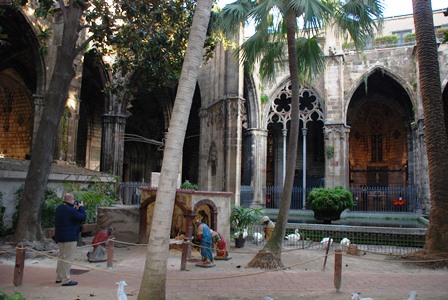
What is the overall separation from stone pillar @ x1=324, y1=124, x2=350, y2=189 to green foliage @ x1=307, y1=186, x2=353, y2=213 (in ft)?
14.6

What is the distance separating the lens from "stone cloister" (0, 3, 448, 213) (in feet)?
53.8

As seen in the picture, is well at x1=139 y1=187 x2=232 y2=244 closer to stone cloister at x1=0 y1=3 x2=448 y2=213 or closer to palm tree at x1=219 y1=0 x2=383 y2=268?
palm tree at x1=219 y1=0 x2=383 y2=268

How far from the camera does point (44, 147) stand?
399 inches

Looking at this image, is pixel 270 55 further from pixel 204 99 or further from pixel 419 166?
Result: pixel 419 166

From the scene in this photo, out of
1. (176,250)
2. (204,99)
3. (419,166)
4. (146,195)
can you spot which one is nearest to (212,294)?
(176,250)

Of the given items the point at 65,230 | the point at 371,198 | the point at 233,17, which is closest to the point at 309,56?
the point at 233,17

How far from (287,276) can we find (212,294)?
7.41 feet

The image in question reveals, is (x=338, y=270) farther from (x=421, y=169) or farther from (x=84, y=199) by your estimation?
(x=421, y=169)

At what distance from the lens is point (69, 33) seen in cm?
1070

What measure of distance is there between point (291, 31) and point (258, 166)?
13069 mm

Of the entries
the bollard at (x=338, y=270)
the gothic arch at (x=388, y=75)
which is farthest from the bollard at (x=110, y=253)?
the gothic arch at (x=388, y=75)

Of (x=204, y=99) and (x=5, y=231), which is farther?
(x=204, y=99)

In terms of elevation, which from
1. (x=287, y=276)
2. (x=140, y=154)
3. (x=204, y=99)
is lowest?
(x=287, y=276)

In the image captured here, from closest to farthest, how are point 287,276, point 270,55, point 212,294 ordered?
1. point 212,294
2. point 287,276
3. point 270,55
